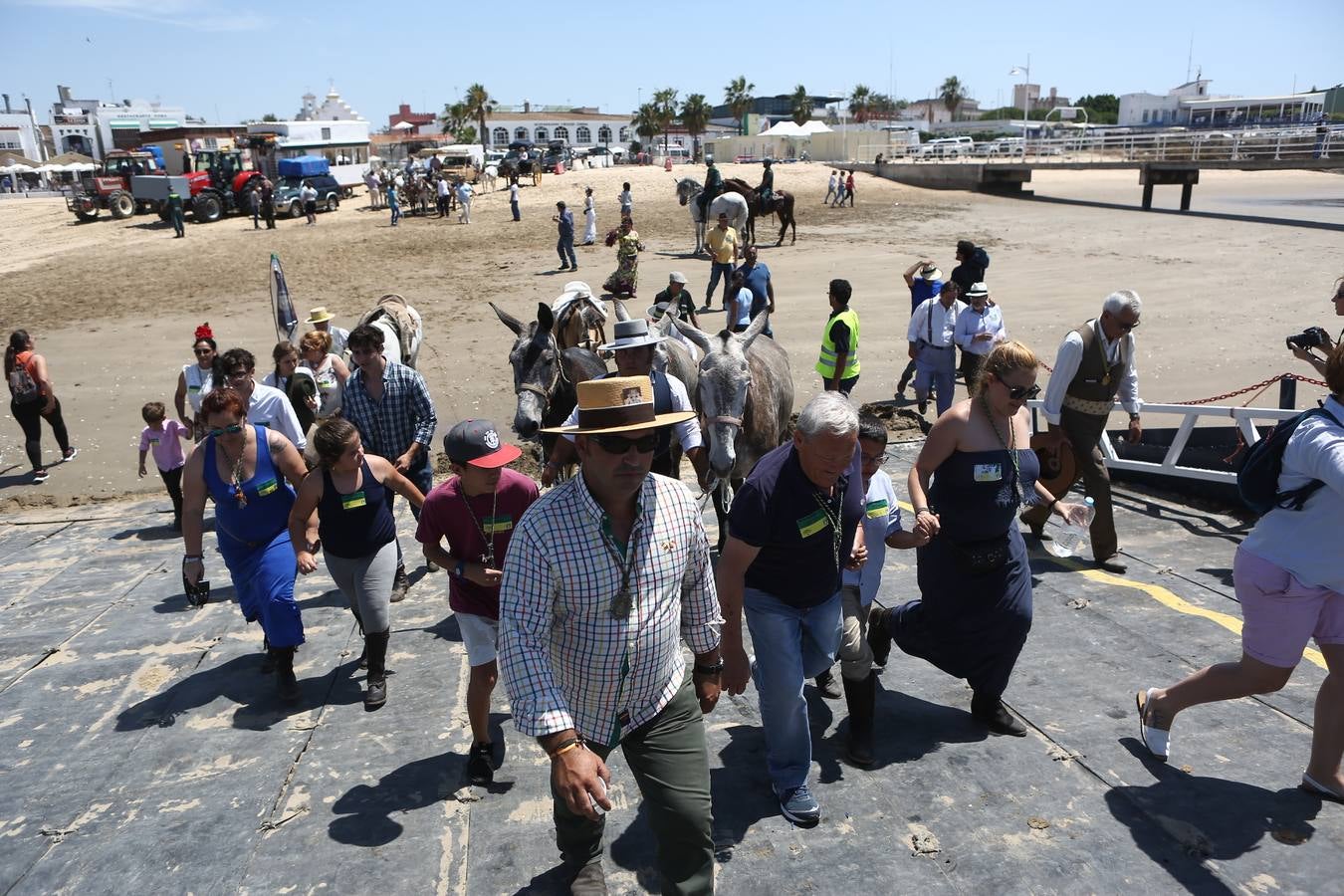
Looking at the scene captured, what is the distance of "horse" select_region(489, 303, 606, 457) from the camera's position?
237 inches

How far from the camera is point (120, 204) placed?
3666 centimetres

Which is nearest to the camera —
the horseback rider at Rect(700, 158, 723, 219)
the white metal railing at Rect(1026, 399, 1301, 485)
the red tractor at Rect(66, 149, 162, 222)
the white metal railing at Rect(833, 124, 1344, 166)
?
the white metal railing at Rect(1026, 399, 1301, 485)

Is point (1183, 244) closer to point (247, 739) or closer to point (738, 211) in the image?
point (738, 211)

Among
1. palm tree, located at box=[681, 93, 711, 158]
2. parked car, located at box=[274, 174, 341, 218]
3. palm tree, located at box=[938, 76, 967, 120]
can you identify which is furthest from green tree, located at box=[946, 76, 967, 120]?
parked car, located at box=[274, 174, 341, 218]

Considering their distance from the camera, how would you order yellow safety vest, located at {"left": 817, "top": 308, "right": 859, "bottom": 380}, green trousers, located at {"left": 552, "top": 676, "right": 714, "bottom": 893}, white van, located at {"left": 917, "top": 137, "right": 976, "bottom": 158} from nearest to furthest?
green trousers, located at {"left": 552, "top": 676, "right": 714, "bottom": 893}
yellow safety vest, located at {"left": 817, "top": 308, "right": 859, "bottom": 380}
white van, located at {"left": 917, "top": 137, "right": 976, "bottom": 158}

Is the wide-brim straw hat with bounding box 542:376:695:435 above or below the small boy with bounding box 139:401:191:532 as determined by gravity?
above

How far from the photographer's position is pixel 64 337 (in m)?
16.8

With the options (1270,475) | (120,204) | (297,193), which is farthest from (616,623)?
(120,204)

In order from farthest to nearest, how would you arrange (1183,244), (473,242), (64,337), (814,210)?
(814,210) < (473,242) < (1183,244) < (64,337)

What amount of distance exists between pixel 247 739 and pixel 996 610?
368 centimetres

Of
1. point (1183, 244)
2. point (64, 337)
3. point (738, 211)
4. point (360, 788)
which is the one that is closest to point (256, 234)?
point (64, 337)

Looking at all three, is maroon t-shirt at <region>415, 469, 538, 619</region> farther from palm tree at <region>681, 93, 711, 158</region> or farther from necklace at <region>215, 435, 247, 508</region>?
palm tree at <region>681, 93, 711, 158</region>

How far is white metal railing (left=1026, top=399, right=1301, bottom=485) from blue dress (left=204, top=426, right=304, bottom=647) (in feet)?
17.4

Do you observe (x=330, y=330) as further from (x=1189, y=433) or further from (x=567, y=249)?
(x=567, y=249)
